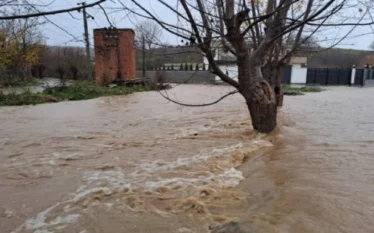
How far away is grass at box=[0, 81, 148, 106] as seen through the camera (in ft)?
39.6

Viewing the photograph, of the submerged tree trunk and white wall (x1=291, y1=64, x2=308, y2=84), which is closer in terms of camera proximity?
the submerged tree trunk

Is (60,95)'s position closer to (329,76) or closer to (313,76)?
(313,76)

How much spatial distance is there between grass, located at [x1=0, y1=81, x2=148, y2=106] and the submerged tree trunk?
8557mm

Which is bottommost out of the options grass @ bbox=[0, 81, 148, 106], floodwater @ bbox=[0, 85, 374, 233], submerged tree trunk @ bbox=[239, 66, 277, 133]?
floodwater @ bbox=[0, 85, 374, 233]

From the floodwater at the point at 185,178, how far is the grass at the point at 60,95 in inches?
193

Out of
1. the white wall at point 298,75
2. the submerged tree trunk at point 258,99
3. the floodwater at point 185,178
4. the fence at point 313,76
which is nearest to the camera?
the floodwater at point 185,178

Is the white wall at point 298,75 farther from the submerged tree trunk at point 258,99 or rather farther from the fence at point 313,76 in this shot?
the submerged tree trunk at point 258,99

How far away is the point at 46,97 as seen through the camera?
1278cm

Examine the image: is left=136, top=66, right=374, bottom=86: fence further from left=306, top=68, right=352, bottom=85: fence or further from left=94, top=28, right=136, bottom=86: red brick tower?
left=94, top=28, right=136, bottom=86: red brick tower

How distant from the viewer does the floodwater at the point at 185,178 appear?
297cm

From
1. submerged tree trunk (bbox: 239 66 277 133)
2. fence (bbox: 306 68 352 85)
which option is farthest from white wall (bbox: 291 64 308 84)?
submerged tree trunk (bbox: 239 66 277 133)

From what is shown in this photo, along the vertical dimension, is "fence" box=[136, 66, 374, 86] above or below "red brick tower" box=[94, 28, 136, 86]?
below

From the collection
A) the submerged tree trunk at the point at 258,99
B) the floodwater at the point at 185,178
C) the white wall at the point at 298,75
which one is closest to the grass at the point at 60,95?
the floodwater at the point at 185,178

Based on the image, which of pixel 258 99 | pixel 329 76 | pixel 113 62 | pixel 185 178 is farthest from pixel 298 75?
pixel 185 178
